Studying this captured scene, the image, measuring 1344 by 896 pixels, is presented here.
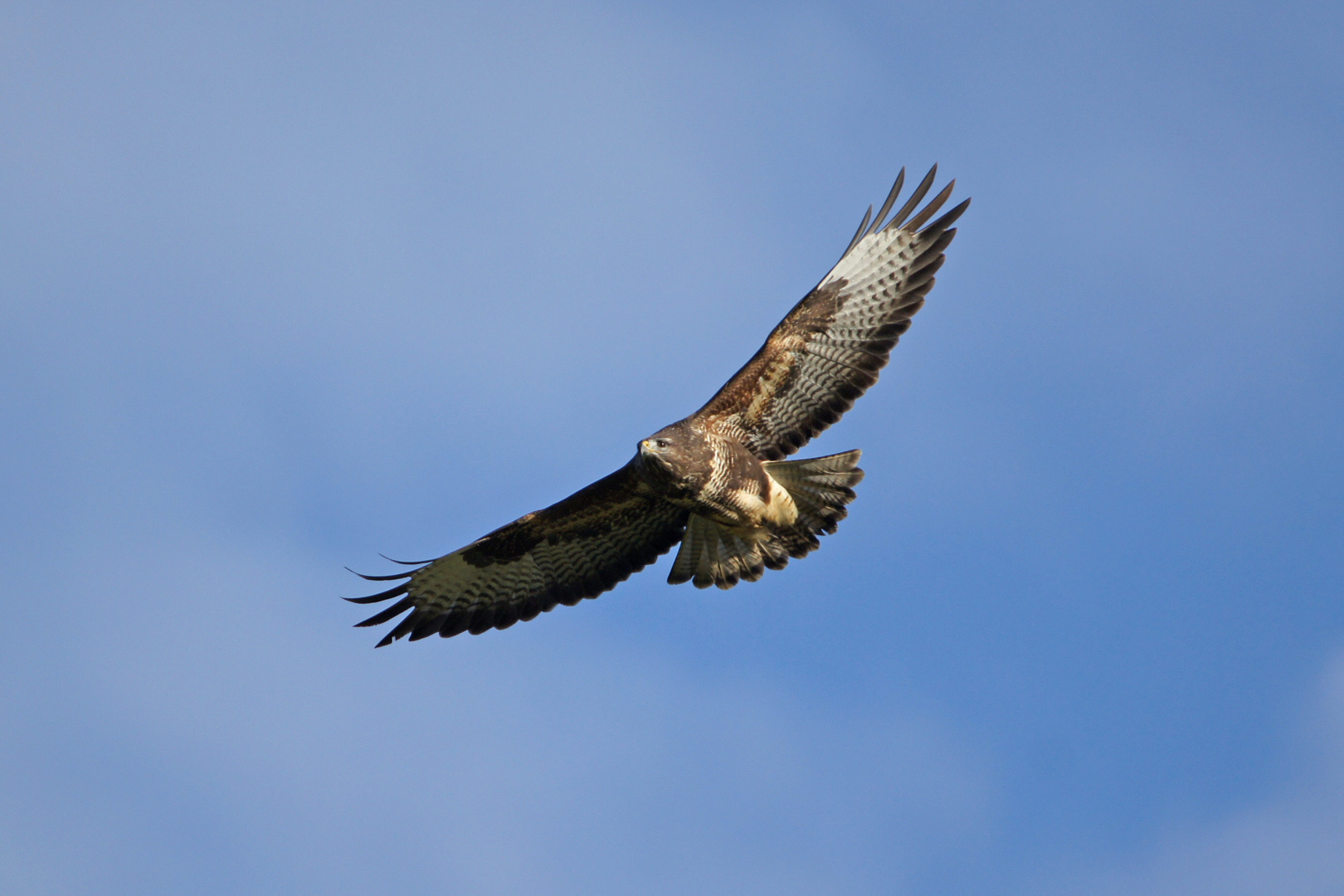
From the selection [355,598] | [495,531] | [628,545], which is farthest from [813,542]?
[355,598]

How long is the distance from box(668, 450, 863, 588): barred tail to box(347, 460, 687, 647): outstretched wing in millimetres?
383

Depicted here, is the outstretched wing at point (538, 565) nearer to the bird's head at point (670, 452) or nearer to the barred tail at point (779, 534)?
the barred tail at point (779, 534)

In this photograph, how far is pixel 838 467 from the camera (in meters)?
12.0

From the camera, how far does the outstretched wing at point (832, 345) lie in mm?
12008

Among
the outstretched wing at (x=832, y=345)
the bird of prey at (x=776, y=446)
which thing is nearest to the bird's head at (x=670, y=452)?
the bird of prey at (x=776, y=446)

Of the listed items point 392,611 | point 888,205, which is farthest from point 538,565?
point 888,205

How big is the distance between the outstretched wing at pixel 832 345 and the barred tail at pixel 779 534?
33 centimetres

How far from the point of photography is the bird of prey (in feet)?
38.6

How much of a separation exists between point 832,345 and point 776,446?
0.95m

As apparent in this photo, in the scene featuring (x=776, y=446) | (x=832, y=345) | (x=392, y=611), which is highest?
(x=832, y=345)

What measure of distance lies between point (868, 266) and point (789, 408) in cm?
136

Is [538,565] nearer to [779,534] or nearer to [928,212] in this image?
[779,534]

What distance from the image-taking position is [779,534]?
12.3 meters

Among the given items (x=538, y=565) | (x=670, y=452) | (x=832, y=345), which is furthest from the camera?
(x=538, y=565)
